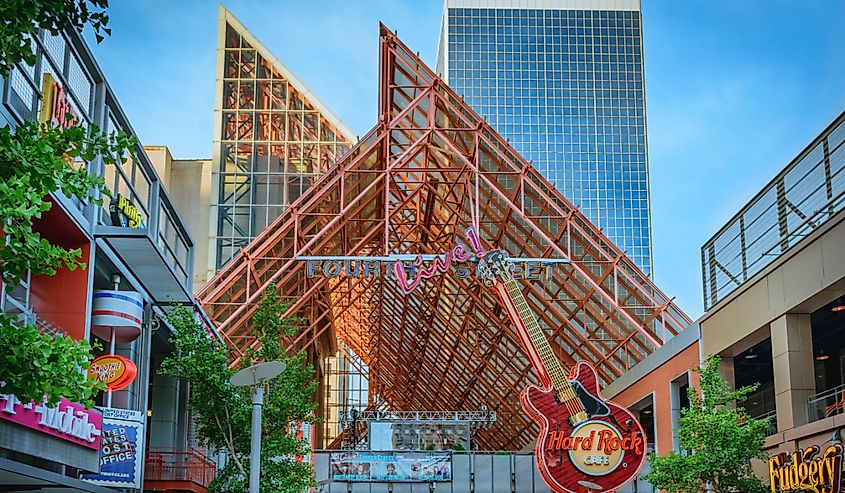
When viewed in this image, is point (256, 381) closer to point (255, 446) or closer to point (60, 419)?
point (255, 446)

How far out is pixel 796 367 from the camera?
28.3 meters

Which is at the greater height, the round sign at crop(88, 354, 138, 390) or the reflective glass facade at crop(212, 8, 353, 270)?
the reflective glass facade at crop(212, 8, 353, 270)

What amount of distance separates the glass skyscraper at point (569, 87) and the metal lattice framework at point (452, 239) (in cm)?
8090

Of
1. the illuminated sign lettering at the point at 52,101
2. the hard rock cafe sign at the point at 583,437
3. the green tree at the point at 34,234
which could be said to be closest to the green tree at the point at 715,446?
the hard rock cafe sign at the point at 583,437

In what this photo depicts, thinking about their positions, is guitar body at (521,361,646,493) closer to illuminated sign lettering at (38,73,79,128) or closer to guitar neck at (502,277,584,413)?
guitar neck at (502,277,584,413)

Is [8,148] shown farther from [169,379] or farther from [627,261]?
[627,261]

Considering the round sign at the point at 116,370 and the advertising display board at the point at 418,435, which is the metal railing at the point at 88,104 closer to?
the round sign at the point at 116,370

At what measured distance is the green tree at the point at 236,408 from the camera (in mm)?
30344

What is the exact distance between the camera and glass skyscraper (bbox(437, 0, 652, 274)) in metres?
149

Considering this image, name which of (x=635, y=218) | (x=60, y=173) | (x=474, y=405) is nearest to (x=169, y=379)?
(x=60, y=173)

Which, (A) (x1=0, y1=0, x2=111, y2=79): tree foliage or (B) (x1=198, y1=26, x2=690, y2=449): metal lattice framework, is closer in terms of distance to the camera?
(A) (x1=0, y1=0, x2=111, y2=79): tree foliage

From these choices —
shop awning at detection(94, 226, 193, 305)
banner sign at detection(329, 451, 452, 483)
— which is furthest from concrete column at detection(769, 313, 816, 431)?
banner sign at detection(329, 451, 452, 483)

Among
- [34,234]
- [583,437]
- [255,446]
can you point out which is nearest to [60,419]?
[255,446]

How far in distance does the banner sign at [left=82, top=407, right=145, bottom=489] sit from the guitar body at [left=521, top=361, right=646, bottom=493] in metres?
16.1
